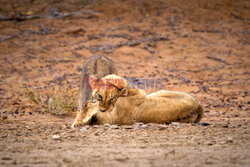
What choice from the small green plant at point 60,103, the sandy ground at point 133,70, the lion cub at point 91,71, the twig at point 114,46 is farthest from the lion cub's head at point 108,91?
the twig at point 114,46

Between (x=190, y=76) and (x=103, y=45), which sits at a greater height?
(x=103, y=45)

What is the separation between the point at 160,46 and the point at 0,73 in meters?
7.29

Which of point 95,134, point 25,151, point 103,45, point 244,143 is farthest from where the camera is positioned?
point 103,45

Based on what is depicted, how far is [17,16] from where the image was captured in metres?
15.4

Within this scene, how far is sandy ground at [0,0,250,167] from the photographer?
8.20 feet

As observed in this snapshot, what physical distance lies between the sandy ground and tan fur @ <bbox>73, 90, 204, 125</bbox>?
28 centimetres

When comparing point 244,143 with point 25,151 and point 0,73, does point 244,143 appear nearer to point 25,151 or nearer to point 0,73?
point 25,151

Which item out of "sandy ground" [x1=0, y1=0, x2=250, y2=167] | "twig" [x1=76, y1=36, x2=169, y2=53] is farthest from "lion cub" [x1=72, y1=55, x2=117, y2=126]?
"twig" [x1=76, y1=36, x2=169, y2=53]

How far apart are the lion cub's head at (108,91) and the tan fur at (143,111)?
0.09m

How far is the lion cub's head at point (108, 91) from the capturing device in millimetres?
4070

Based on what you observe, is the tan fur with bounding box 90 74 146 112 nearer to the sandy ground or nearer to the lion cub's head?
the lion cub's head

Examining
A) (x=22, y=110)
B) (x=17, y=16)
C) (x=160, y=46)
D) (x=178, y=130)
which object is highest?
(x=17, y=16)

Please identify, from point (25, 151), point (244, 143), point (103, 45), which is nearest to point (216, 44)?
point (103, 45)

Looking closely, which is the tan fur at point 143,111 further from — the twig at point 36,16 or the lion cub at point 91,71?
the twig at point 36,16
